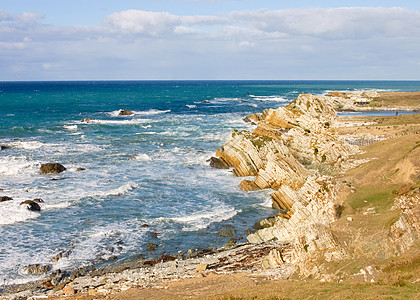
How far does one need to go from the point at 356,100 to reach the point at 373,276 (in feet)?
306

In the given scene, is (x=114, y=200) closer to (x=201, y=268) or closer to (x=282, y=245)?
(x=201, y=268)

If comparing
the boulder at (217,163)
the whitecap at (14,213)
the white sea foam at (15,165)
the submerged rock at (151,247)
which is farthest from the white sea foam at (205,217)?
the white sea foam at (15,165)

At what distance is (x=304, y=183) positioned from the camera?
3061 cm

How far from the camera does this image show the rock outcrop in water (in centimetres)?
2072

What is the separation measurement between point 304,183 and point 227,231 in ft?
23.8

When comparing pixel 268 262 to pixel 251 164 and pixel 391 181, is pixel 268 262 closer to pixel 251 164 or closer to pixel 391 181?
pixel 391 181

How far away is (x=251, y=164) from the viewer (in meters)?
41.2

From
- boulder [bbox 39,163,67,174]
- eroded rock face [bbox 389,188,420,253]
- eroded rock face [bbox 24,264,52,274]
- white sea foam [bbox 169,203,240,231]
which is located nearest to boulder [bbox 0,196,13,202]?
boulder [bbox 39,163,67,174]

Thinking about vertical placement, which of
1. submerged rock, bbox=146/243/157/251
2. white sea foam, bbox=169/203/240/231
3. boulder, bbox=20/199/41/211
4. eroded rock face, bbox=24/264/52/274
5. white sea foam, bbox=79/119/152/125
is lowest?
eroded rock face, bbox=24/264/52/274

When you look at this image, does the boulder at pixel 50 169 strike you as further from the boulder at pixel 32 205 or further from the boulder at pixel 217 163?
the boulder at pixel 217 163

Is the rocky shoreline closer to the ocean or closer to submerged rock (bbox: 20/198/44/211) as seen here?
the ocean

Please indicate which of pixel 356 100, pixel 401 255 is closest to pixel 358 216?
pixel 401 255

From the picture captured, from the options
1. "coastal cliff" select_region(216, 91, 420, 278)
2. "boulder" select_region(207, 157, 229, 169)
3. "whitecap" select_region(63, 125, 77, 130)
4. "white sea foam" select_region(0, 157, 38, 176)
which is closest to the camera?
"coastal cliff" select_region(216, 91, 420, 278)

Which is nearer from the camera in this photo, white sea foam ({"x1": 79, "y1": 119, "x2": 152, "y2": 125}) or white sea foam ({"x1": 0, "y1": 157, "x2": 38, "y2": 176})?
white sea foam ({"x1": 0, "y1": 157, "x2": 38, "y2": 176})
